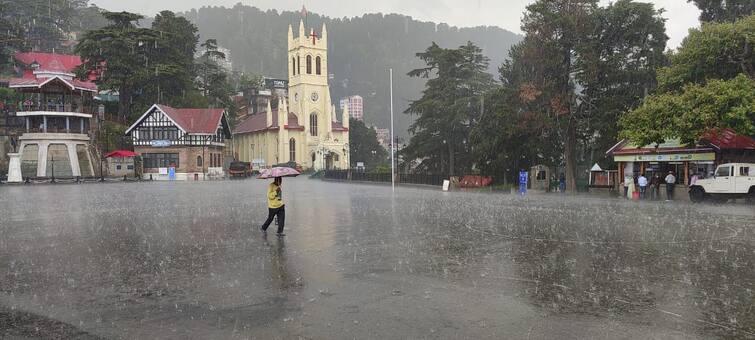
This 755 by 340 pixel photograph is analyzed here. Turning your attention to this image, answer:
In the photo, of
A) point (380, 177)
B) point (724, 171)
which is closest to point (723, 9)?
point (724, 171)

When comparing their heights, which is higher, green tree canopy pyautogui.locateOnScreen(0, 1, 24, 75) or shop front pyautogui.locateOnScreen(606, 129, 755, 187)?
green tree canopy pyautogui.locateOnScreen(0, 1, 24, 75)

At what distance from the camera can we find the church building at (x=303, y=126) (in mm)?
89375

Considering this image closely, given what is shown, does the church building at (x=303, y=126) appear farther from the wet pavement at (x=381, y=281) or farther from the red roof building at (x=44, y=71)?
the wet pavement at (x=381, y=281)

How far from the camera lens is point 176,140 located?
64.6 metres

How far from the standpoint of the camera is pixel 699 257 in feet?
31.7

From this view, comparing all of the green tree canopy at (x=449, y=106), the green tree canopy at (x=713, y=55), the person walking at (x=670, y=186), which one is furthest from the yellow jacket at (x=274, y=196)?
the green tree canopy at (x=449, y=106)

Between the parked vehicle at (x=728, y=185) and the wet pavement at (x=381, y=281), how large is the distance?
9.45 meters

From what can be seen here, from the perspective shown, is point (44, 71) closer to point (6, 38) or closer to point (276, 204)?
point (6, 38)

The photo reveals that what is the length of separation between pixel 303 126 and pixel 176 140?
29.3m

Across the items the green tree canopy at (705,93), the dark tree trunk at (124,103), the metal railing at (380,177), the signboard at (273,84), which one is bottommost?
the metal railing at (380,177)

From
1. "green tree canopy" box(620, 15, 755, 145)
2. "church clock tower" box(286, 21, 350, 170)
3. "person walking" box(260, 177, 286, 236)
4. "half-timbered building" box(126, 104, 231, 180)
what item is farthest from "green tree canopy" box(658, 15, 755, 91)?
"church clock tower" box(286, 21, 350, 170)

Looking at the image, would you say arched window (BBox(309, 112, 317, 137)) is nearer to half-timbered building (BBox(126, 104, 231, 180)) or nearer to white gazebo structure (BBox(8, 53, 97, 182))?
half-timbered building (BBox(126, 104, 231, 180))

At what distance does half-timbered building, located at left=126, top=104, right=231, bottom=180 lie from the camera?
6378cm

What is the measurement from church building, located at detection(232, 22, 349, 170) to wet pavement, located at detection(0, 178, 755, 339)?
74.6 m
